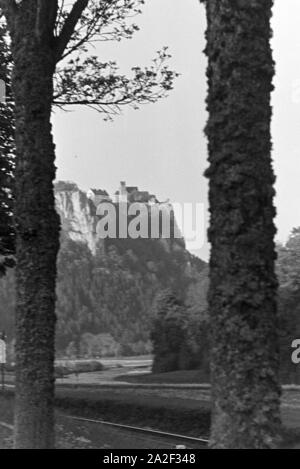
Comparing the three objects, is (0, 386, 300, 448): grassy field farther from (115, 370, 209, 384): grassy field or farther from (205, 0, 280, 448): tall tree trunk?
(115, 370, 209, 384): grassy field

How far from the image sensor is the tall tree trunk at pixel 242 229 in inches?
236

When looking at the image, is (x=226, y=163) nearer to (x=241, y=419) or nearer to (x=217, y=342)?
(x=217, y=342)

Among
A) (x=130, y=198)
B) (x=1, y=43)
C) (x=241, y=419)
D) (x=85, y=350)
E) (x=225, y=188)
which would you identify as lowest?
(x=85, y=350)

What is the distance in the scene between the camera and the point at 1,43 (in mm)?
19625

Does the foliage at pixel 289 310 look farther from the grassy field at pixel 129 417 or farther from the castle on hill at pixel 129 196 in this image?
the castle on hill at pixel 129 196

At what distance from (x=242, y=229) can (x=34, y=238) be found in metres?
4.61

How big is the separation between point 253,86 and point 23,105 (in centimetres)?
504

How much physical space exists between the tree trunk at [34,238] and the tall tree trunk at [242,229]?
4168 millimetres

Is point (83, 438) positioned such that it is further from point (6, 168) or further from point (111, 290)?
point (111, 290)

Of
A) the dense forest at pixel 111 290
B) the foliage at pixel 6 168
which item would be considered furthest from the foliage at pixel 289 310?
the dense forest at pixel 111 290

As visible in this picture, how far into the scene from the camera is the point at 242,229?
6.08 m

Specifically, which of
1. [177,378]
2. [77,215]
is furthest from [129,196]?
[177,378]

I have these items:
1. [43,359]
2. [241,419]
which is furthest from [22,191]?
[241,419]

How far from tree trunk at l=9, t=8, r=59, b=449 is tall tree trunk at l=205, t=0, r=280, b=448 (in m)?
4.17
